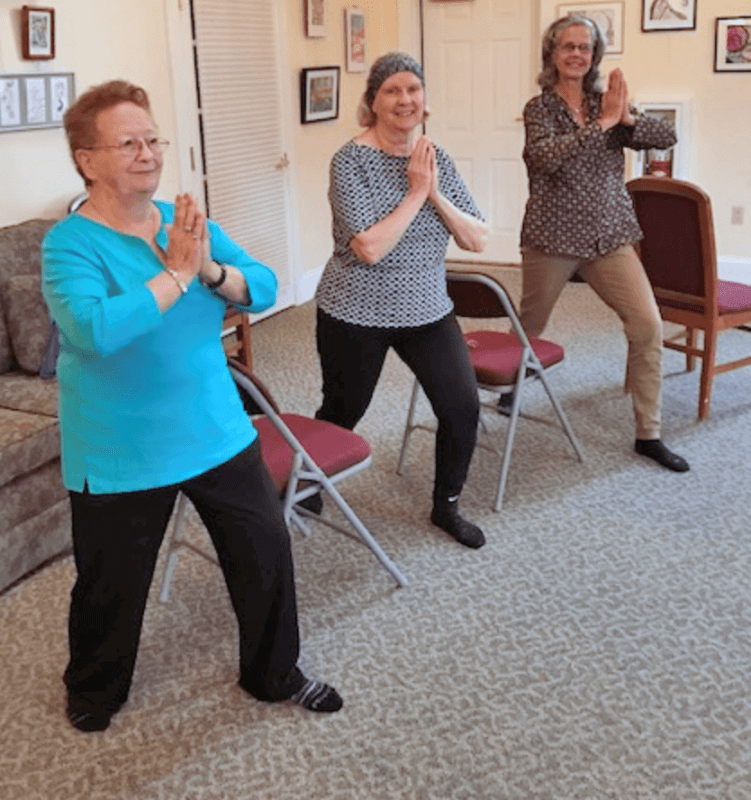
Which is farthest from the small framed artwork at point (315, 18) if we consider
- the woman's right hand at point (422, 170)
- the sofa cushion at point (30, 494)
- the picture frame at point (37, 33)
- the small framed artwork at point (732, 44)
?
the sofa cushion at point (30, 494)

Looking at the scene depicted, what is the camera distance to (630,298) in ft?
11.1

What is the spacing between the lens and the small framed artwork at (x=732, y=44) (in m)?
5.44

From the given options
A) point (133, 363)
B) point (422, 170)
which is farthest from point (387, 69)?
point (133, 363)

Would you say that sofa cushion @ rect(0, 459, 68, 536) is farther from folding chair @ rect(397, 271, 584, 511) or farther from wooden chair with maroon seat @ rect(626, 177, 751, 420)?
wooden chair with maroon seat @ rect(626, 177, 751, 420)

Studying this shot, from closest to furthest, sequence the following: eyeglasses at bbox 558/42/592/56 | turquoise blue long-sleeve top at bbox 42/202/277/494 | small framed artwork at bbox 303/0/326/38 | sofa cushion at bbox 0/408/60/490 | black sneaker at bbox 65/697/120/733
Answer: turquoise blue long-sleeve top at bbox 42/202/277/494
black sneaker at bbox 65/697/120/733
sofa cushion at bbox 0/408/60/490
eyeglasses at bbox 558/42/592/56
small framed artwork at bbox 303/0/326/38

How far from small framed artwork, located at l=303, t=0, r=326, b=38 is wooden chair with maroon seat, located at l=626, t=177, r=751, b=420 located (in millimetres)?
2561

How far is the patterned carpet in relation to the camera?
206cm

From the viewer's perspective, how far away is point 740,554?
2.88 metres

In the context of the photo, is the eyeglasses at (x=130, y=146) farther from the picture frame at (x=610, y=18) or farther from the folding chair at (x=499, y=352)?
the picture frame at (x=610, y=18)

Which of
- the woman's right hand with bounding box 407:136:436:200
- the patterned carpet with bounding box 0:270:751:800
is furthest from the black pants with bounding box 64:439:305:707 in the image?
the woman's right hand with bounding box 407:136:436:200

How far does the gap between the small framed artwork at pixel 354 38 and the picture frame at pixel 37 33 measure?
2.41 metres

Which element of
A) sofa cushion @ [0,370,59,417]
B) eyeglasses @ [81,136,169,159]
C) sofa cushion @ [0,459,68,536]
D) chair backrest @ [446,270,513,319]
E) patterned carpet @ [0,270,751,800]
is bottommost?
patterned carpet @ [0,270,751,800]

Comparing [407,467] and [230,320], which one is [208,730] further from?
[230,320]

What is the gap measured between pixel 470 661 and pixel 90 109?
Result: 4.97 ft
